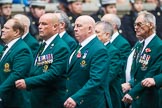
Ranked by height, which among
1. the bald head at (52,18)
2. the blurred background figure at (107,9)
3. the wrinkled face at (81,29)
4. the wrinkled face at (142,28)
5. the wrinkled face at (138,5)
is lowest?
the wrinkled face at (138,5)

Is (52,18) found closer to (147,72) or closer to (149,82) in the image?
(147,72)

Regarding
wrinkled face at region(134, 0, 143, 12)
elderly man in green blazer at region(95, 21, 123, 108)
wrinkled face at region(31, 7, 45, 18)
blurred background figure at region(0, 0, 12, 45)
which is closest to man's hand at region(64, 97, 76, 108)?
elderly man in green blazer at region(95, 21, 123, 108)

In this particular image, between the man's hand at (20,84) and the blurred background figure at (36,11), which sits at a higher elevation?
the man's hand at (20,84)

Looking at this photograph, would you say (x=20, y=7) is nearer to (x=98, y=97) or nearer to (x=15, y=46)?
(x=15, y=46)

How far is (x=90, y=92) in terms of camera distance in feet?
31.6

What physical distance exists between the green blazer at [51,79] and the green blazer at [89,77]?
227mm

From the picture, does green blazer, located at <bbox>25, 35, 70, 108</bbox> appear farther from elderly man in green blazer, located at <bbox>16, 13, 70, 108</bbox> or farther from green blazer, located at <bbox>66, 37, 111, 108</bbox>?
green blazer, located at <bbox>66, 37, 111, 108</bbox>

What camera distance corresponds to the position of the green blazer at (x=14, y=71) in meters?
10.4

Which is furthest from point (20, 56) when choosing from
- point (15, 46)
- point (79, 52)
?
point (79, 52)

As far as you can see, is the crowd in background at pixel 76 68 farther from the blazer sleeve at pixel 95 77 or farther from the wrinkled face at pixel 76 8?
the wrinkled face at pixel 76 8

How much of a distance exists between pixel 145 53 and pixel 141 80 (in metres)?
0.35

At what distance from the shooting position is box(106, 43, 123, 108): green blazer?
11.2 m

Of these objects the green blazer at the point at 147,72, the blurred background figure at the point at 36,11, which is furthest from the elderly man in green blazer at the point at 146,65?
the blurred background figure at the point at 36,11

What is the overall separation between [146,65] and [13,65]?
1.81m
